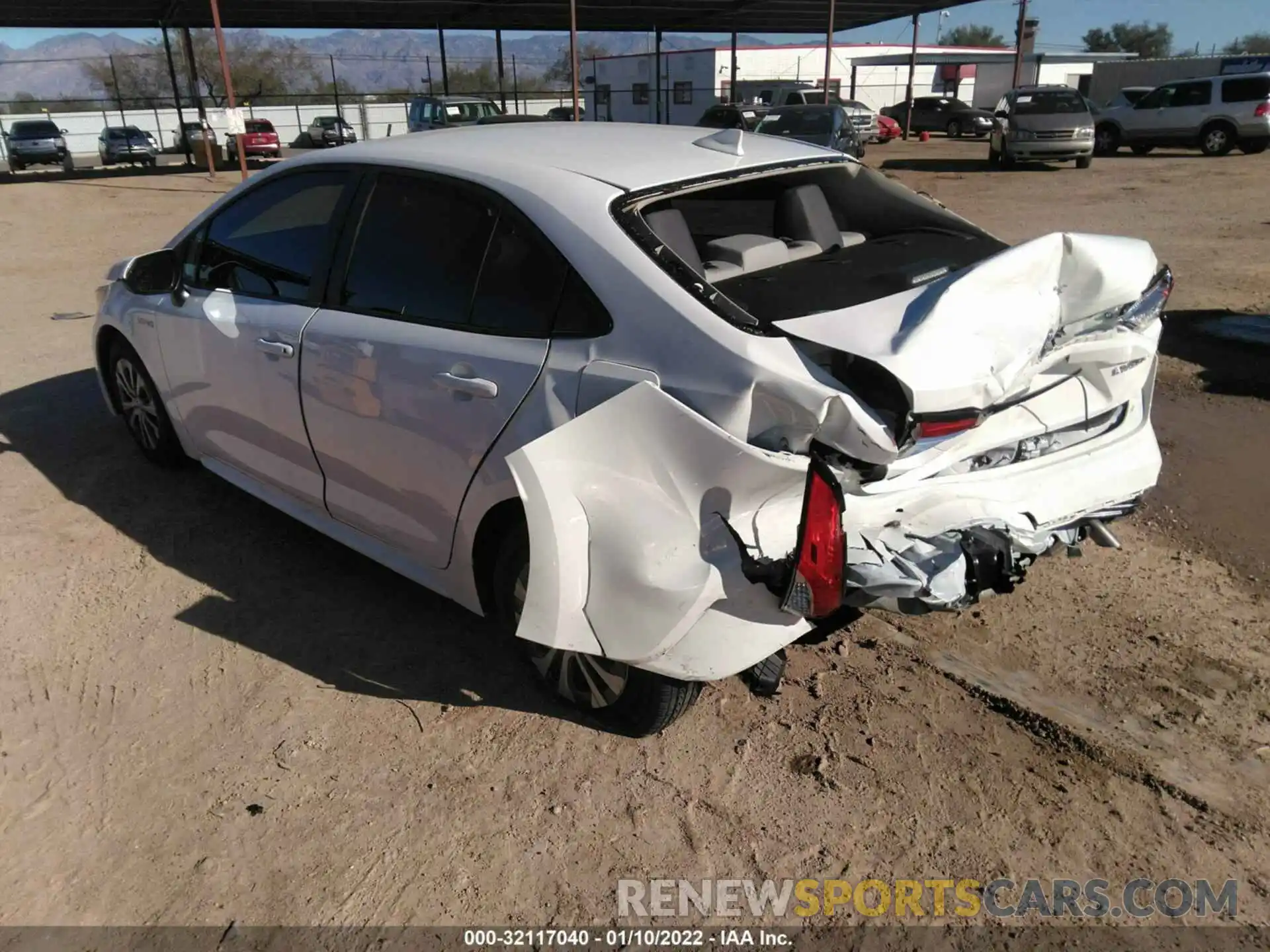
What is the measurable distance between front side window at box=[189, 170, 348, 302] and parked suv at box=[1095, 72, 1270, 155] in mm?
25718

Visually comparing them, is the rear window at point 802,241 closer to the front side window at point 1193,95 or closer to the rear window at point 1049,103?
the rear window at point 1049,103

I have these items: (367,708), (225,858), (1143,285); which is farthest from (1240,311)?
(225,858)

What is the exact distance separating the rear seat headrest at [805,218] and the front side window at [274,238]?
1.65 meters

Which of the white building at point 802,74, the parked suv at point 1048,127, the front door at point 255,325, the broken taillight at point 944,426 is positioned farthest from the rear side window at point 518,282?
the white building at point 802,74

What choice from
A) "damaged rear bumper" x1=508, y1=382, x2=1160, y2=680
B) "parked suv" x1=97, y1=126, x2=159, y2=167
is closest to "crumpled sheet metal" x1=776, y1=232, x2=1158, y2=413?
"damaged rear bumper" x1=508, y1=382, x2=1160, y2=680

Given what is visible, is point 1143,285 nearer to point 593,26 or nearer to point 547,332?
point 547,332

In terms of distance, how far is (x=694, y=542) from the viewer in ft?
8.02

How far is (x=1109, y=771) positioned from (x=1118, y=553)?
1442 mm

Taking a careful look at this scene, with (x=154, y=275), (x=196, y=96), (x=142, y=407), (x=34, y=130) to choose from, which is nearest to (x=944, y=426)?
(x=154, y=275)

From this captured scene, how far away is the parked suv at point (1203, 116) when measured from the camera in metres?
22.8

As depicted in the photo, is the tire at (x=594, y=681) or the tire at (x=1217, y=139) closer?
the tire at (x=594, y=681)

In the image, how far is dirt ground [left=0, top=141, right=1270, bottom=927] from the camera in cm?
255

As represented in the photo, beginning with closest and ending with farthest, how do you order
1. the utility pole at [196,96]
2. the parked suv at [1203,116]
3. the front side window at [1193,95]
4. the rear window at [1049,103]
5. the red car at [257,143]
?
the rear window at [1049,103], the utility pole at [196,96], the parked suv at [1203,116], the front side window at [1193,95], the red car at [257,143]

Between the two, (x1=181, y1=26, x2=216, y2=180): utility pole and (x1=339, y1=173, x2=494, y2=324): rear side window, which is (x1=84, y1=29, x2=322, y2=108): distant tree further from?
(x1=339, y1=173, x2=494, y2=324): rear side window
